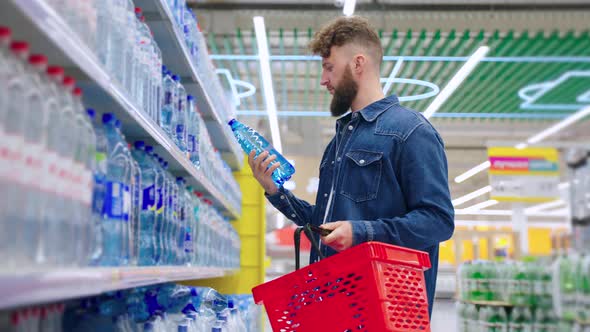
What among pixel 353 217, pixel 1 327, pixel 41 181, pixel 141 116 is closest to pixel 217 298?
pixel 353 217

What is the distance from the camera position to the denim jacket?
194cm

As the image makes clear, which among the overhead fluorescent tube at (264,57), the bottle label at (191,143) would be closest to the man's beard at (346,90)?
the bottle label at (191,143)

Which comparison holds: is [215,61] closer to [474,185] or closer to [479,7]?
[479,7]

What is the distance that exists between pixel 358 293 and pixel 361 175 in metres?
0.61

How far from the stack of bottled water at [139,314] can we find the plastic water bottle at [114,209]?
235mm

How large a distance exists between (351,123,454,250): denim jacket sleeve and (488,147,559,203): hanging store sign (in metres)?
8.44

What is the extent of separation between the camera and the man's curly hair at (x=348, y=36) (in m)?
2.42

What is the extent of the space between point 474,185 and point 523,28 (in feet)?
15.2

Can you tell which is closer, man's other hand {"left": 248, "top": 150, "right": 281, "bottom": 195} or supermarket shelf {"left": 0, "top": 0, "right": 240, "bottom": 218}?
supermarket shelf {"left": 0, "top": 0, "right": 240, "bottom": 218}

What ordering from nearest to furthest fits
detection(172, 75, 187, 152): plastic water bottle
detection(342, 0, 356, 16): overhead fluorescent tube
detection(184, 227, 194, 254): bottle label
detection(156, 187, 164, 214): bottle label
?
detection(156, 187, 164, 214): bottle label → detection(172, 75, 187, 152): plastic water bottle → detection(184, 227, 194, 254): bottle label → detection(342, 0, 356, 16): overhead fluorescent tube

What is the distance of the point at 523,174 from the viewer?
10312 millimetres

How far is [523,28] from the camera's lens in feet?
23.5

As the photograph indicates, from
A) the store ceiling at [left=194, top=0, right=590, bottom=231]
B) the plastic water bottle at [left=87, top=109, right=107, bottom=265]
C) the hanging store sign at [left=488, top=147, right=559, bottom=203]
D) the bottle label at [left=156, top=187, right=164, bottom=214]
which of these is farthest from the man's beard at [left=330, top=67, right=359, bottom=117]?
the hanging store sign at [left=488, top=147, right=559, bottom=203]

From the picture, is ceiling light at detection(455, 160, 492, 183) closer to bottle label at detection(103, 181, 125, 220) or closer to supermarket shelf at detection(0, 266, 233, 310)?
bottle label at detection(103, 181, 125, 220)
